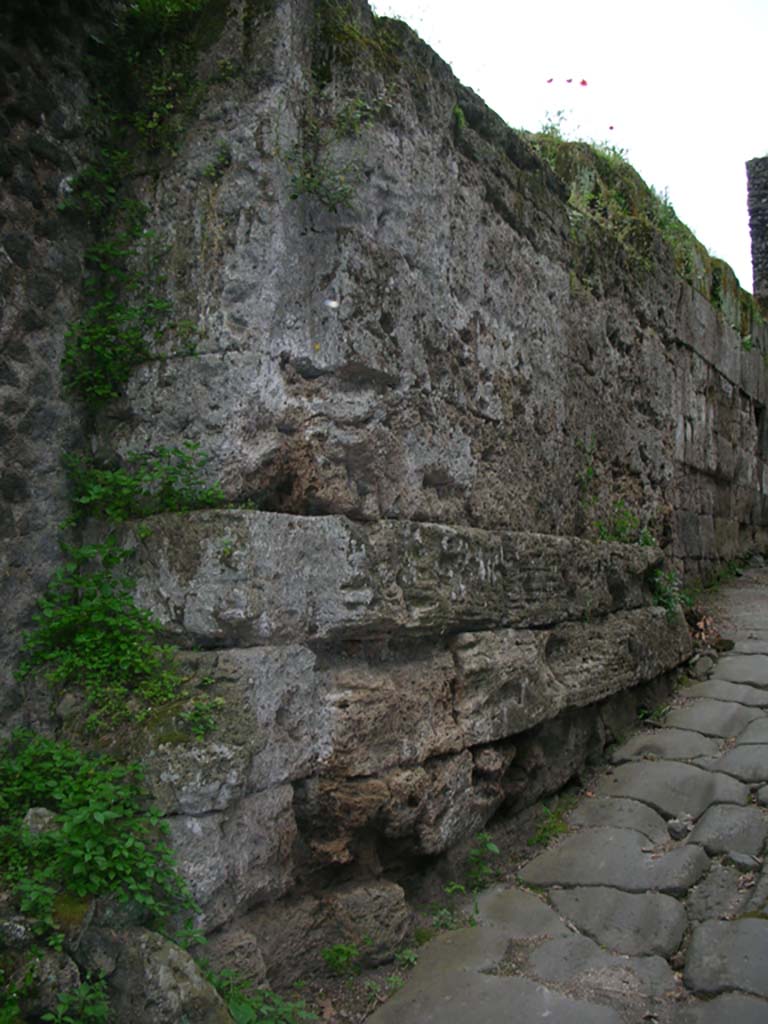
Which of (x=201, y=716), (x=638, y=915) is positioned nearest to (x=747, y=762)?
(x=638, y=915)

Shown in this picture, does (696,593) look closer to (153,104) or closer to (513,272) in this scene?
(513,272)

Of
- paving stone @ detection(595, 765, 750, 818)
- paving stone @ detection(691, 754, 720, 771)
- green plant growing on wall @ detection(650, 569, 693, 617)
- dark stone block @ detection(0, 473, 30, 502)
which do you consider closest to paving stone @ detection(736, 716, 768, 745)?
paving stone @ detection(691, 754, 720, 771)

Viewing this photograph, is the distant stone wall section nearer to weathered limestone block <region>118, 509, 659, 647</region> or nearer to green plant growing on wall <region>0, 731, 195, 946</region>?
weathered limestone block <region>118, 509, 659, 647</region>

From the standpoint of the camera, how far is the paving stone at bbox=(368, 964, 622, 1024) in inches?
102

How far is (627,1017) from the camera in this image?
2.62 meters

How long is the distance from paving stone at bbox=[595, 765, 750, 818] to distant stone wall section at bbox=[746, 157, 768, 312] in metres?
9.11

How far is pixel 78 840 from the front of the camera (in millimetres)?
2207

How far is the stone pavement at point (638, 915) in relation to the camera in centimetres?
266

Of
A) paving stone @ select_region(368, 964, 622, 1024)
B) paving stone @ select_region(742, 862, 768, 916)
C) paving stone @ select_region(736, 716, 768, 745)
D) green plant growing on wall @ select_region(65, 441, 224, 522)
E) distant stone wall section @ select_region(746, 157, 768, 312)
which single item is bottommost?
paving stone @ select_region(368, 964, 622, 1024)

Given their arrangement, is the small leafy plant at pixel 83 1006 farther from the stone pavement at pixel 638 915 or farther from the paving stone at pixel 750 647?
the paving stone at pixel 750 647

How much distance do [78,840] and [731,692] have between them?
4092 mm

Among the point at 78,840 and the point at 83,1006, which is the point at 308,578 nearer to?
the point at 78,840

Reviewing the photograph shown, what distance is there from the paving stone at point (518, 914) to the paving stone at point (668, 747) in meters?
1.35

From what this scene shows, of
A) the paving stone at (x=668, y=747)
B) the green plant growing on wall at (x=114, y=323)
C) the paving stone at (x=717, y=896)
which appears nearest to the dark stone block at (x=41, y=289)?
the green plant growing on wall at (x=114, y=323)
